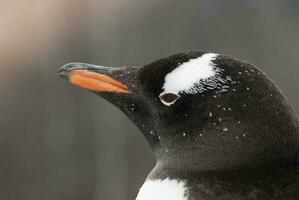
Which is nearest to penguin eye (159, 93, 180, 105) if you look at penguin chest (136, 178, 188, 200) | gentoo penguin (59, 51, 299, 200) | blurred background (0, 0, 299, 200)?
gentoo penguin (59, 51, 299, 200)

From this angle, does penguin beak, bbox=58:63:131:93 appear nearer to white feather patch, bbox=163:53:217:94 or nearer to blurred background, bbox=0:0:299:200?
white feather patch, bbox=163:53:217:94

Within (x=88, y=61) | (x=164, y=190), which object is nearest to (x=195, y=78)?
(x=164, y=190)

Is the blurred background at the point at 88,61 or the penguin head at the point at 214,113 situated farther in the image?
the blurred background at the point at 88,61

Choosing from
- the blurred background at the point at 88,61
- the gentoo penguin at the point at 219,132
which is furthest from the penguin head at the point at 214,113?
the blurred background at the point at 88,61

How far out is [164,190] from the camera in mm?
764

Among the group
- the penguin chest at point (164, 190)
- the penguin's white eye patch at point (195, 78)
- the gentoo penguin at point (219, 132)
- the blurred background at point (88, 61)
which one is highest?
the penguin's white eye patch at point (195, 78)

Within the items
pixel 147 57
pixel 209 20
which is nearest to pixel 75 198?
pixel 147 57

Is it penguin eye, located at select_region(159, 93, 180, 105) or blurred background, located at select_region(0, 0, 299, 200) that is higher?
penguin eye, located at select_region(159, 93, 180, 105)

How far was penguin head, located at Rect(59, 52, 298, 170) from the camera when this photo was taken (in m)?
0.75

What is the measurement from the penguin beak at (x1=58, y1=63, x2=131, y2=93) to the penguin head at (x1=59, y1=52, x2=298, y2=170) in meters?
0.05

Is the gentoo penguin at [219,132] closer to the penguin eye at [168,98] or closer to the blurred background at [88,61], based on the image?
the penguin eye at [168,98]

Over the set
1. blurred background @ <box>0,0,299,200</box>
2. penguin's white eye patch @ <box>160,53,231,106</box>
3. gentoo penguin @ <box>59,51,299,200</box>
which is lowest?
blurred background @ <box>0,0,299,200</box>

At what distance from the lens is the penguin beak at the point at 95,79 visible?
928 mm

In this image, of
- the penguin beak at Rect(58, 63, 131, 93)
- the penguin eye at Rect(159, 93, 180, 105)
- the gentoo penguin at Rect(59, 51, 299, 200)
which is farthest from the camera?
the penguin beak at Rect(58, 63, 131, 93)
